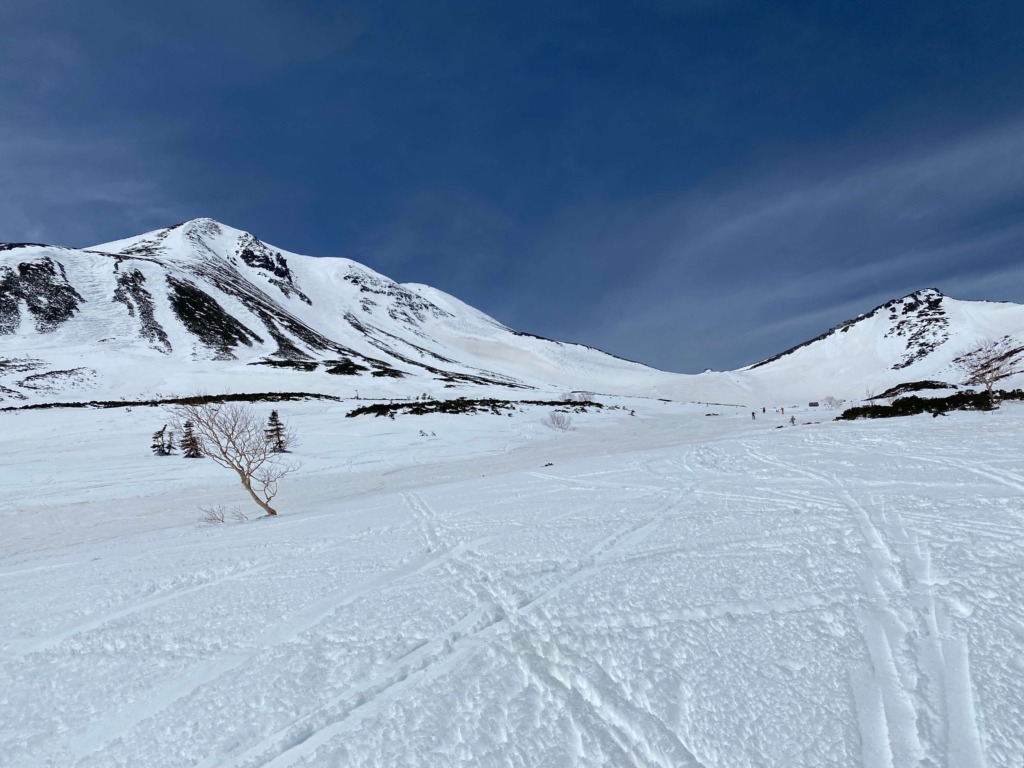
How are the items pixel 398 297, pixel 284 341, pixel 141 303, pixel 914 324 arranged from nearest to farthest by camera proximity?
pixel 141 303, pixel 284 341, pixel 914 324, pixel 398 297

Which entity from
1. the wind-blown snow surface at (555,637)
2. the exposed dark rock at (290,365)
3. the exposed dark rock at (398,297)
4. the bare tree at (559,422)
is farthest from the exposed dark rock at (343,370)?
the exposed dark rock at (398,297)

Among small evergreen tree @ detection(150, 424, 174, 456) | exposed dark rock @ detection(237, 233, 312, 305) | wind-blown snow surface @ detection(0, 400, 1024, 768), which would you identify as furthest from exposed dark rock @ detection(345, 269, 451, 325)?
wind-blown snow surface @ detection(0, 400, 1024, 768)

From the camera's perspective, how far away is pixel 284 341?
3433 inches

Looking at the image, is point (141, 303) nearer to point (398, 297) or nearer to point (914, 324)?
point (398, 297)

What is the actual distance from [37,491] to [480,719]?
63.9ft

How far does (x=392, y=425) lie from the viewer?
27.6 m

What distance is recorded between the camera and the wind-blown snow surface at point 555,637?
7.34 ft

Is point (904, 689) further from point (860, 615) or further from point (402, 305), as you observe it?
point (402, 305)

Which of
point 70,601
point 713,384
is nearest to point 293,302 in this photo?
point 713,384

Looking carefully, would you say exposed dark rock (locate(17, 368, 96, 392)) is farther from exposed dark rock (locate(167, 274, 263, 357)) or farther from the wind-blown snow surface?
the wind-blown snow surface

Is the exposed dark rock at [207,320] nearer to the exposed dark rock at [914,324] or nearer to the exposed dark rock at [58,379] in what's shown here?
the exposed dark rock at [58,379]

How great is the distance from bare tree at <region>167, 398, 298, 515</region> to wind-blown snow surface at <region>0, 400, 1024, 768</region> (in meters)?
3.95

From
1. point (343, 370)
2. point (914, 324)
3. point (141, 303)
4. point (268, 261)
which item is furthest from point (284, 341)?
point (914, 324)

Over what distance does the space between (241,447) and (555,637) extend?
1220 cm
